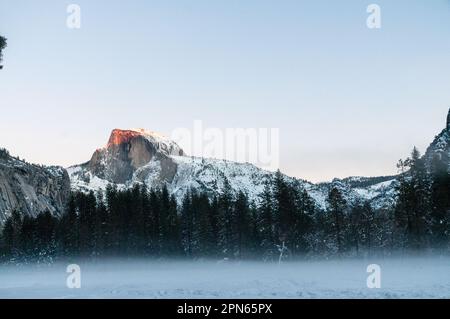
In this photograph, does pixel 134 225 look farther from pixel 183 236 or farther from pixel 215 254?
pixel 215 254

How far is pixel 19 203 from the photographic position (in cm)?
14250

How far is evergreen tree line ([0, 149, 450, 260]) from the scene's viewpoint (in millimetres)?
49000

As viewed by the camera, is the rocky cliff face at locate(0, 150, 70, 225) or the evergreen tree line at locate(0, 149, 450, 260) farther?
the rocky cliff face at locate(0, 150, 70, 225)

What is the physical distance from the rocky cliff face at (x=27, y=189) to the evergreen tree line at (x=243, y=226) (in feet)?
214

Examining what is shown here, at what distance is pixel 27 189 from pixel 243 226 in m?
115

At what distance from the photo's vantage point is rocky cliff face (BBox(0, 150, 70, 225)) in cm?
13701

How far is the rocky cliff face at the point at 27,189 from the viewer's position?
137 metres

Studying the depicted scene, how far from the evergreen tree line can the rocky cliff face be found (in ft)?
214

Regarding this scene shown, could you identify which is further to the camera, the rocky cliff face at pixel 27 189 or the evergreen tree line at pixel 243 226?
the rocky cliff face at pixel 27 189

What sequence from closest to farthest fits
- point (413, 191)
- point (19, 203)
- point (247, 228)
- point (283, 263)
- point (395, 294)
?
1. point (395, 294)
2. point (413, 191)
3. point (283, 263)
4. point (247, 228)
5. point (19, 203)

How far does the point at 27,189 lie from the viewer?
15662 centimetres

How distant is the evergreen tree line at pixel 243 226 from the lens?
1929 inches
